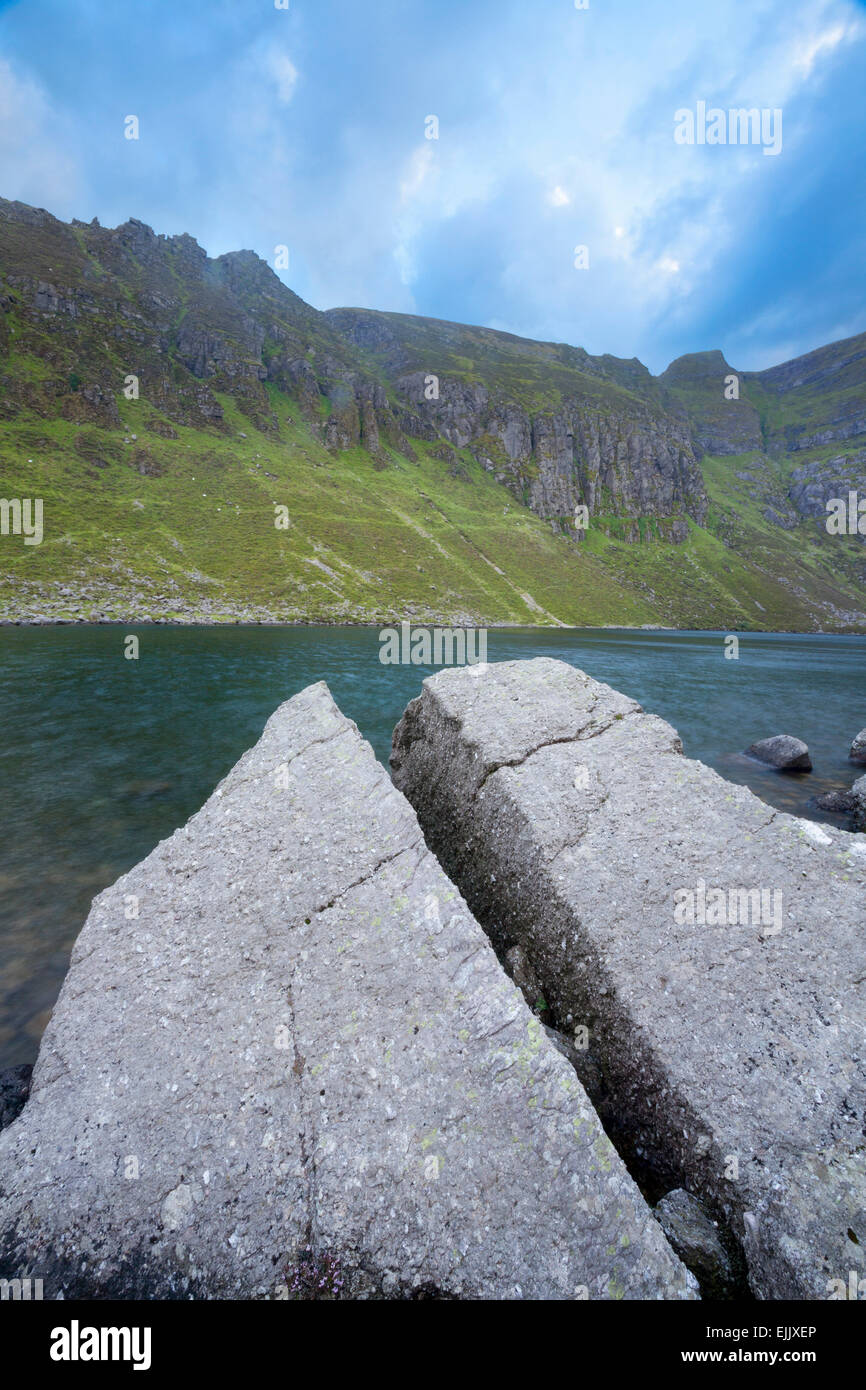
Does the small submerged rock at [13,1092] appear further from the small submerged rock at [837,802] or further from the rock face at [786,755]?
the rock face at [786,755]

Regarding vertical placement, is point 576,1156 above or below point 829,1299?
above

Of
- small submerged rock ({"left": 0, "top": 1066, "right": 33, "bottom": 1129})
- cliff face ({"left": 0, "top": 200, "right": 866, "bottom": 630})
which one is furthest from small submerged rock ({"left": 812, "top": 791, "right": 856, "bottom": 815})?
cliff face ({"left": 0, "top": 200, "right": 866, "bottom": 630})

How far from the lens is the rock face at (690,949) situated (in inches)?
138

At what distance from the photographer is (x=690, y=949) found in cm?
476

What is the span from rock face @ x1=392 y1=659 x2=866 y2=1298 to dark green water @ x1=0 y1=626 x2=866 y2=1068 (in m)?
7.17

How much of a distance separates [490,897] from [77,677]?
33.8m

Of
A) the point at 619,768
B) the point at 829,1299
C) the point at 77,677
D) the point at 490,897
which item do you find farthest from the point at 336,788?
the point at 77,677

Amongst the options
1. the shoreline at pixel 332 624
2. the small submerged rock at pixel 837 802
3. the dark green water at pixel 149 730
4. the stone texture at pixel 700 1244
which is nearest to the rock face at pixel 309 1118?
the stone texture at pixel 700 1244

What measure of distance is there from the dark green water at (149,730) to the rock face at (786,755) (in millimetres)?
571

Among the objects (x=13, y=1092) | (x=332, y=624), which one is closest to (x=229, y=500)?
(x=332, y=624)

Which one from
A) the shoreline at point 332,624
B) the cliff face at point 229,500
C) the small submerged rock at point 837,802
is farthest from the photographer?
the cliff face at point 229,500

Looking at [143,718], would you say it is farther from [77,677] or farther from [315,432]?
[315,432]

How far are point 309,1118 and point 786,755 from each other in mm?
20591

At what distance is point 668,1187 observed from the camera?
396 cm
